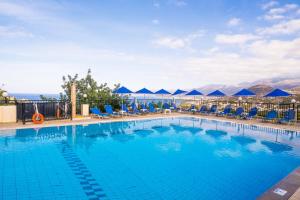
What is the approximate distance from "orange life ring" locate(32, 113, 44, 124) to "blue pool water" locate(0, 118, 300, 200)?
3.76ft

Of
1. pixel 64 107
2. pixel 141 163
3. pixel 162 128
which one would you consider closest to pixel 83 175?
pixel 141 163

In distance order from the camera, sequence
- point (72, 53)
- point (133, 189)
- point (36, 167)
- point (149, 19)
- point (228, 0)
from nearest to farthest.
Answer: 1. point (133, 189)
2. point (36, 167)
3. point (228, 0)
4. point (149, 19)
5. point (72, 53)

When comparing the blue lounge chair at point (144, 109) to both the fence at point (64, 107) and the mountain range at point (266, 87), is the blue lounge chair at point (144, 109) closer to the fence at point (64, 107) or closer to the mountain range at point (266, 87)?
the fence at point (64, 107)

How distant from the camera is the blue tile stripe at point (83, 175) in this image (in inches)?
159

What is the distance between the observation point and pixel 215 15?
48.9ft

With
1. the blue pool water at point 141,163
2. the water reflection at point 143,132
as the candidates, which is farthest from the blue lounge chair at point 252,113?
the water reflection at point 143,132

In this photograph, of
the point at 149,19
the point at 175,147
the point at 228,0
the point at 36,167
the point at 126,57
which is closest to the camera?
the point at 36,167

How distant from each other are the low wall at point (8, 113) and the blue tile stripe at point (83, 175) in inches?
193

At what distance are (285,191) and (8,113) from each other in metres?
11.1

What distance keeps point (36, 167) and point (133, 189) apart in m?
2.59

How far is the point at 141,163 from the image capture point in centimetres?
596

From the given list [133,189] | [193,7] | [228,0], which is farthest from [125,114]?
[133,189]

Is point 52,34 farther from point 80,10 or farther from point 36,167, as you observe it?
point 36,167

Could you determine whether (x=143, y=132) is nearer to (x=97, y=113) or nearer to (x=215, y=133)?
(x=215, y=133)
